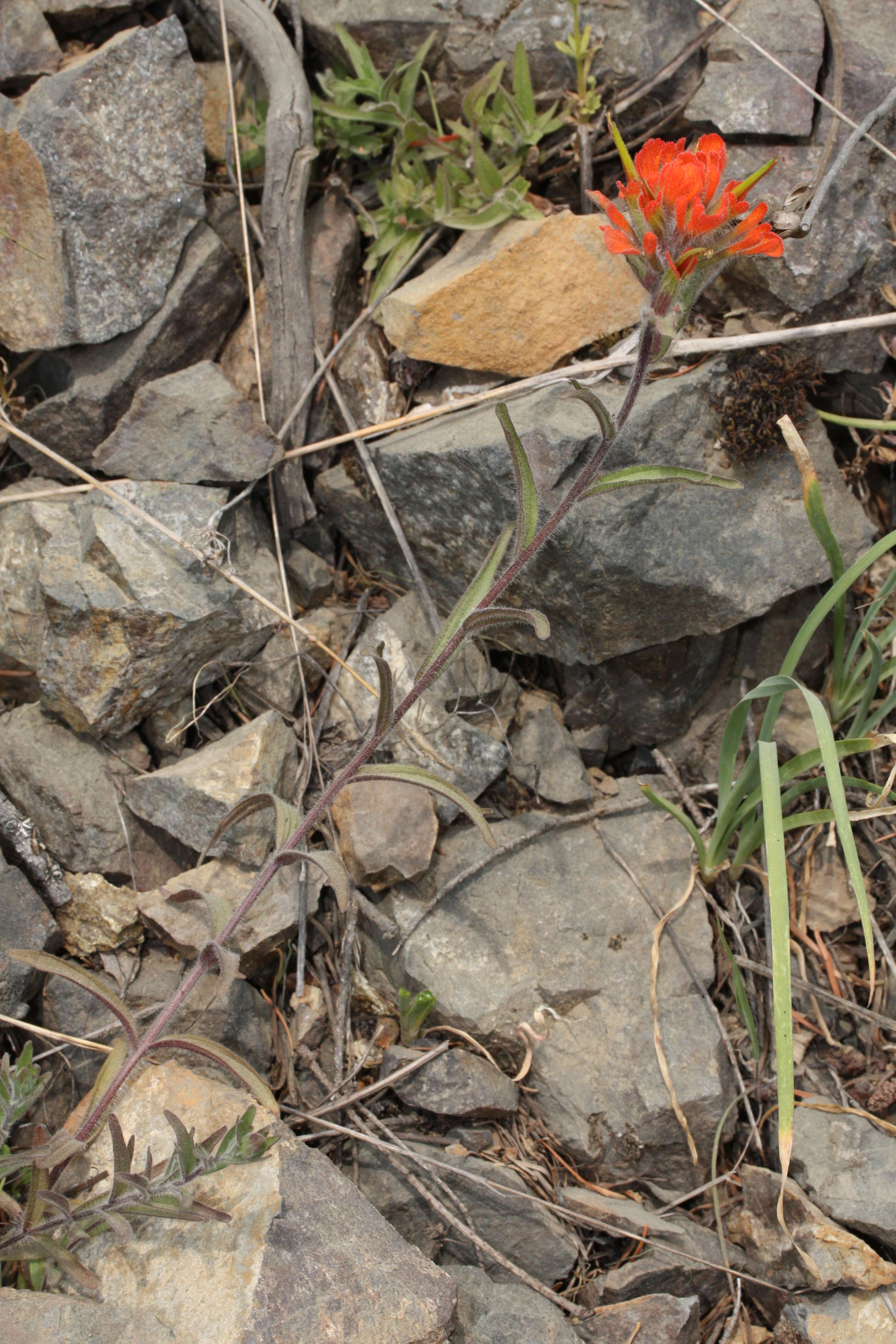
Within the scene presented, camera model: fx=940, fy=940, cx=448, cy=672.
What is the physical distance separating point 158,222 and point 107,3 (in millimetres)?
784

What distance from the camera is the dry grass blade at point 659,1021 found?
8.07 feet

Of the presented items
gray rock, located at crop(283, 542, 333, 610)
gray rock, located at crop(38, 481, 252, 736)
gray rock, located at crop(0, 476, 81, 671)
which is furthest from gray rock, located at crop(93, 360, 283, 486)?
gray rock, located at crop(283, 542, 333, 610)

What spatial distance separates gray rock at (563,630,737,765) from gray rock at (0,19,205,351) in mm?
1830

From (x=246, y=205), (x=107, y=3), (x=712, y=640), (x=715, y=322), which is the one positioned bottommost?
(x=712, y=640)

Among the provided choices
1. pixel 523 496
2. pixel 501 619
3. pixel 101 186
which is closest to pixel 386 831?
pixel 501 619

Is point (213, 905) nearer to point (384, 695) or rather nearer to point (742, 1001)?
point (384, 695)

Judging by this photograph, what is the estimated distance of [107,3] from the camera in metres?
3.05

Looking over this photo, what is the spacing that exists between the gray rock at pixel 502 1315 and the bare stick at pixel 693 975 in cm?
73

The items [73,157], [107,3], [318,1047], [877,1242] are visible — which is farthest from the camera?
[107,3]

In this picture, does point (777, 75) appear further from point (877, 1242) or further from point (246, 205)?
point (877, 1242)

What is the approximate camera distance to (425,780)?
223 cm

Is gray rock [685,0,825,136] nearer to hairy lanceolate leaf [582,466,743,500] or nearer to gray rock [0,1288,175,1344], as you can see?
hairy lanceolate leaf [582,466,743,500]

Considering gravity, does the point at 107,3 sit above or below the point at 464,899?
above

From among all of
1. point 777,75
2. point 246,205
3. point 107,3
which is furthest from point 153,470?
→ point 777,75
